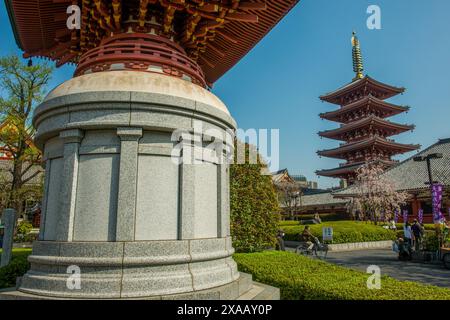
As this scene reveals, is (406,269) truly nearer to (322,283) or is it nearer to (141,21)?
(322,283)

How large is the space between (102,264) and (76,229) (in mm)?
893

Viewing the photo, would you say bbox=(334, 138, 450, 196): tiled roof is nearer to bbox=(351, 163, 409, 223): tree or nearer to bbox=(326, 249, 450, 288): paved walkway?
bbox=(351, 163, 409, 223): tree

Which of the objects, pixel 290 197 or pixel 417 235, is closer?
pixel 417 235

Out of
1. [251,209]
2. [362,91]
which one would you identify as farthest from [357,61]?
[251,209]

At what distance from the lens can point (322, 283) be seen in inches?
262

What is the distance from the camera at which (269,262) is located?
29.8 ft

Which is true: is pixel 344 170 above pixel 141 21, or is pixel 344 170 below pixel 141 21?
above

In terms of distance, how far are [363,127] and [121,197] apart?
4352 centimetres

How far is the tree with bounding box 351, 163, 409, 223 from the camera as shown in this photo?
31483 millimetres

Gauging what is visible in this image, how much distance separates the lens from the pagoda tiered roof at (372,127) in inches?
1630

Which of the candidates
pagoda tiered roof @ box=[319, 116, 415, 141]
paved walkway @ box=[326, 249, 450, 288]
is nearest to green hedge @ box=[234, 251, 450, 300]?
paved walkway @ box=[326, 249, 450, 288]
